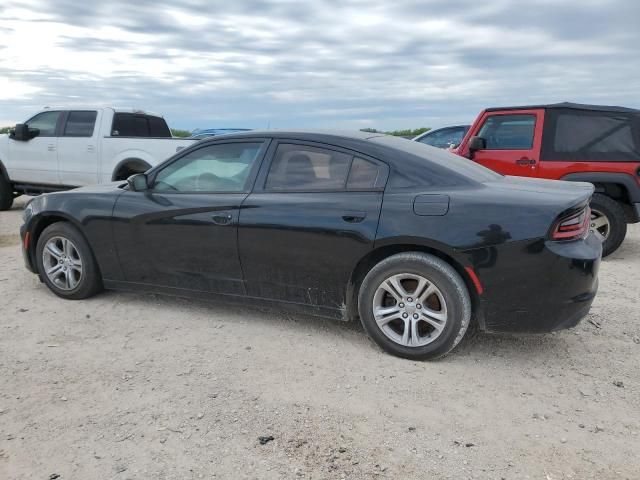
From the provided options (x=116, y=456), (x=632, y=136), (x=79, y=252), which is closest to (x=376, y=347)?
(x=116, y=456)

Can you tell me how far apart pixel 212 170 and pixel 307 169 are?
83 centimetres

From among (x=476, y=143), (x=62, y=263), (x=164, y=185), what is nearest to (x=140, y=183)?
(x=164, y=185)

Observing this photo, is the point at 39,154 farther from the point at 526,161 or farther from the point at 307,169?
the point at 526,161

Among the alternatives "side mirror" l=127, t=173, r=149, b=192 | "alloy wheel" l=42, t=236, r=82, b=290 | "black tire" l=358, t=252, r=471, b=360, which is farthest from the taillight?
"alloy wheel" l=42, t=236, r=82, b=290

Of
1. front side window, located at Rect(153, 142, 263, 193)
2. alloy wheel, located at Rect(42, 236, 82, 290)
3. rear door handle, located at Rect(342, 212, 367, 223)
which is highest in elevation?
front side window, located at Rect(153, 142, 263, 193)

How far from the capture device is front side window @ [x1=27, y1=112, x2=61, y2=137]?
994 centimetres

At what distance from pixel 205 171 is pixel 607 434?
3.21 m

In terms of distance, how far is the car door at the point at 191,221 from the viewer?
4.14 m

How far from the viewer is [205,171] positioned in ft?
14.4

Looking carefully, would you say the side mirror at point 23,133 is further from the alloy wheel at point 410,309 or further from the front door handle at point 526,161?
the alloy wheel at point 410,309

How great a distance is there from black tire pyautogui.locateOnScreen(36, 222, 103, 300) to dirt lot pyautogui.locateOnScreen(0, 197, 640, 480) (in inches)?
10.5

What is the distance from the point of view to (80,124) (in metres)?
9.69

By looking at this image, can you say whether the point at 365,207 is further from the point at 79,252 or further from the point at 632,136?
the point at 632,136

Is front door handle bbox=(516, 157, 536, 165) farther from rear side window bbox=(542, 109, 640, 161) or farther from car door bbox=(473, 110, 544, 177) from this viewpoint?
rear side window bbox=(542, 109, 640, 161)
